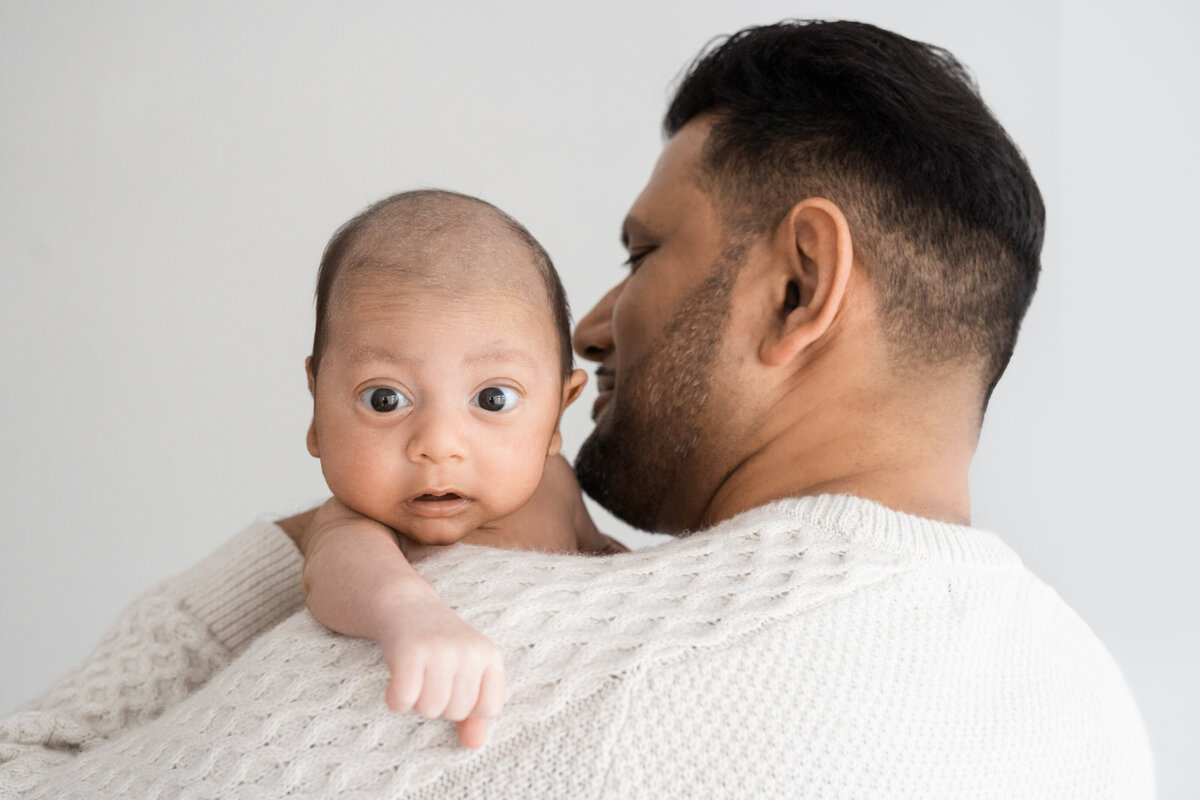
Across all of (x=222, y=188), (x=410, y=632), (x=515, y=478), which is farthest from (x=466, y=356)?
(x=222, y=188)

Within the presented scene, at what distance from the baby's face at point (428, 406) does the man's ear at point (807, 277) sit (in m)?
0.41

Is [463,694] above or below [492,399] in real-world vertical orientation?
below

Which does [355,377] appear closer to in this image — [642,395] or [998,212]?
[642,395]

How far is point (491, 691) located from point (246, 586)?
0.83 m

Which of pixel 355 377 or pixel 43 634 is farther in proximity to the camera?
pixel 43 634

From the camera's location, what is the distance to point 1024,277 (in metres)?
1.75

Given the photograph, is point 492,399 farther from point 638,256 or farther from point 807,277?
point 638,256

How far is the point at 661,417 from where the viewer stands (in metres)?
1.81

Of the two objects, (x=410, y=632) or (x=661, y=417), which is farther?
(x=661, y=417)

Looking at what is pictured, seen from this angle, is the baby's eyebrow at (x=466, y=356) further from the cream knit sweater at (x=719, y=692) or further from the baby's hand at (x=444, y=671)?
the baby's hand at (x=444, y=671)

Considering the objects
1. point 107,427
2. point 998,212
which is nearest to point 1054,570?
point 998,212

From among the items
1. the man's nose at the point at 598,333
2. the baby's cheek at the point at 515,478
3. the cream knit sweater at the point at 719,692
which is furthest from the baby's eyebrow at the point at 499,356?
the man's nose at the point at 598,333

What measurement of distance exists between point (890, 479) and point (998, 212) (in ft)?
1.61

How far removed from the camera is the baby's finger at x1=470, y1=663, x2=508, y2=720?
1001 mm
